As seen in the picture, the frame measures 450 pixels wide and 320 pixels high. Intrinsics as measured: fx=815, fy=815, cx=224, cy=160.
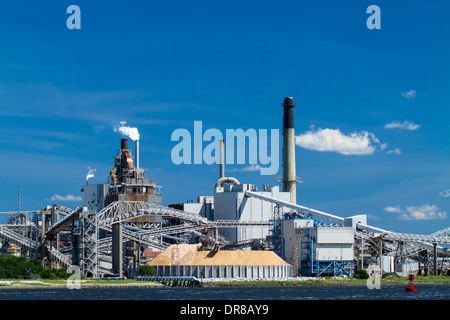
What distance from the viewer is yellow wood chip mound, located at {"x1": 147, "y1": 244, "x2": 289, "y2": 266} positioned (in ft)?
386

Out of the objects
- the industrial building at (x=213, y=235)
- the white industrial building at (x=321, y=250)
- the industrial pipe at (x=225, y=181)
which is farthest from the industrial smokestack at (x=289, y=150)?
the white industrial building at (x=321, y=250)

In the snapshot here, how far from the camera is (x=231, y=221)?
146125 mm

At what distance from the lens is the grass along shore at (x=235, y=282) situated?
101m

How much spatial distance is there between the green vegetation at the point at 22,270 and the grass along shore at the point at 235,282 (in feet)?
15.1

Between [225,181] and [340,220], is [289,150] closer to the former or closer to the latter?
[225,181]

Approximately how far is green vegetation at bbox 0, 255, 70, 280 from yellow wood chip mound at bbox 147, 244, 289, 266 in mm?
15116

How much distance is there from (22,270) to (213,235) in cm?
3158

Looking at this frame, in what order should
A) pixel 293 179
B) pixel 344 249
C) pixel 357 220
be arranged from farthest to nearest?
1. pixel 293 179
2. pixel 357 220
3. pixel 344 249

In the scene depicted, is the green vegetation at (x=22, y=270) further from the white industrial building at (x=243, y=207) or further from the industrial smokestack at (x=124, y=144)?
the industrial smokestack at (x=124, y=144)

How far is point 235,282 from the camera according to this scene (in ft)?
370

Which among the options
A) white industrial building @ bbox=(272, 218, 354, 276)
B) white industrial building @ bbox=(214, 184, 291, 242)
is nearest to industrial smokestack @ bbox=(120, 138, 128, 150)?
white industrial building @ bbox=(214, 184, 291, 242)
